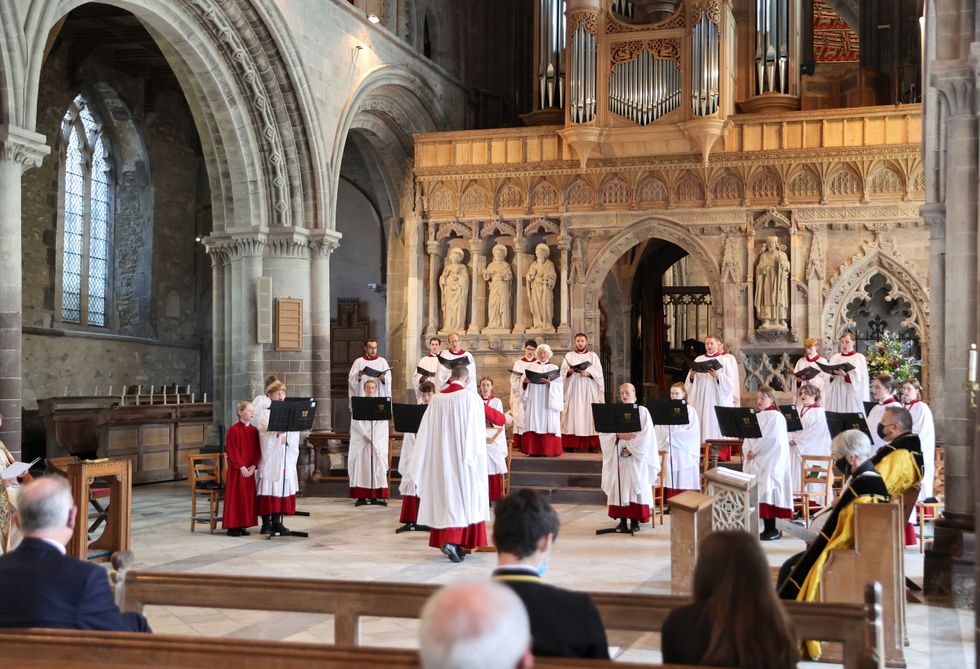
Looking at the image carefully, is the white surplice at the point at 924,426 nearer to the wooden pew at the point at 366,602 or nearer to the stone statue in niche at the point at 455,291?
the wooden pew at the point at 366,602

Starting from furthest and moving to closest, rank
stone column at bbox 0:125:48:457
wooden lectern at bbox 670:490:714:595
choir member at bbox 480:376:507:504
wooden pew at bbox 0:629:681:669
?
1. choir member at bbox 480:376:507:504
2. stone column at bbox 0:125:48:457
3. wooden lectern at bbox 670:490:714:595
4. wooden pew at bbox 0:629:681:669

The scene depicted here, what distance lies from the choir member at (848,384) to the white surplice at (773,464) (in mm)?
3843

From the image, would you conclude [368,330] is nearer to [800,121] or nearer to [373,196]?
[373,196]

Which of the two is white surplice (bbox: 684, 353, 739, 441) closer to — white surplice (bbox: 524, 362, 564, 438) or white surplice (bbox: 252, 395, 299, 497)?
white surplice (bbox: 524, 362, 564, 438)

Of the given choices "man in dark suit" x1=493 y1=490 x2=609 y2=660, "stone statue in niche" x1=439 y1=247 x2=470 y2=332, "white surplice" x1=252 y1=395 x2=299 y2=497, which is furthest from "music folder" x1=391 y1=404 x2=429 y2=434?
"man in dark suit" x1=493 y1=490 x2=609 y2=660

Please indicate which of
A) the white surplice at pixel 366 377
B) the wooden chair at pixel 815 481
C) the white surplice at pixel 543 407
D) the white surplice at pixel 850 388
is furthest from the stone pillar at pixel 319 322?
the wooden chair at pixel 815 481

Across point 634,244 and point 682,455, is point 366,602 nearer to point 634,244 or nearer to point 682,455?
point 682,455

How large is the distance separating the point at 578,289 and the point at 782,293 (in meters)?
3.26

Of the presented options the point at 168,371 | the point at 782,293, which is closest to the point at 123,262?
the point at 168,371

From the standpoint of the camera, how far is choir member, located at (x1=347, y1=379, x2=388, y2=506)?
13.2m

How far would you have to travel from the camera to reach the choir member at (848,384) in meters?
14.3

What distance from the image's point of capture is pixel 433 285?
59.9ft

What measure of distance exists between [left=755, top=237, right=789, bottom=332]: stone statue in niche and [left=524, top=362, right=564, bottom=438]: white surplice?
386 cm

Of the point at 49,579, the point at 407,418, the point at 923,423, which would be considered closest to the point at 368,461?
the point at 407,418
